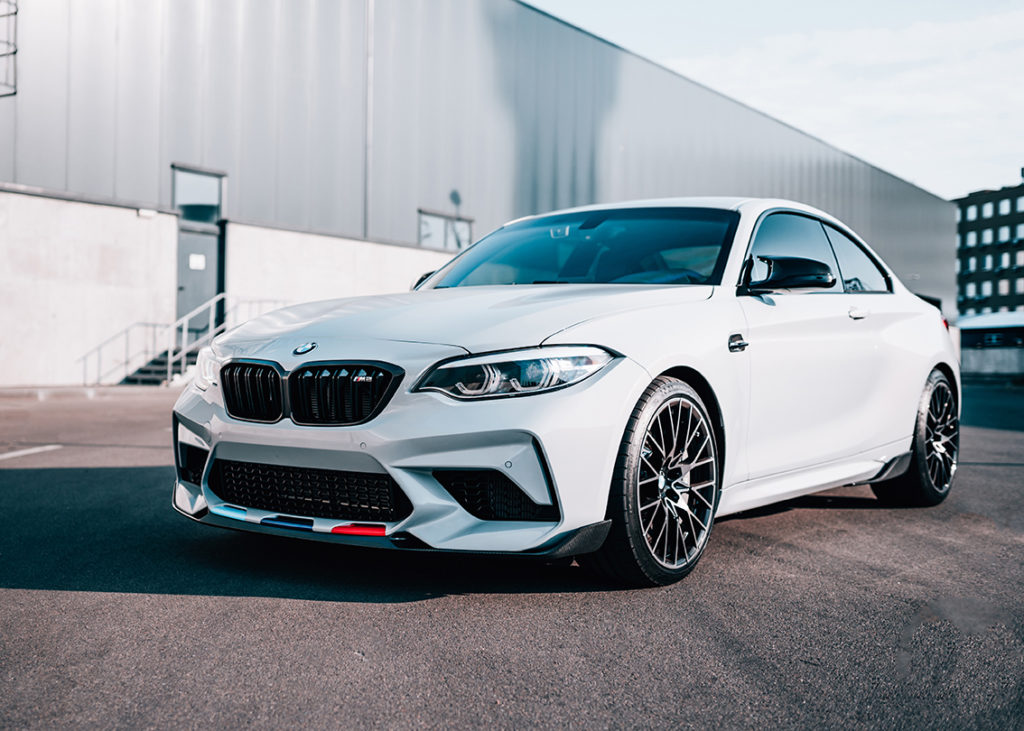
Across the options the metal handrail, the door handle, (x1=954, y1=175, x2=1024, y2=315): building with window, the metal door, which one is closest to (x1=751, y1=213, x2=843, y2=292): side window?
the door handle

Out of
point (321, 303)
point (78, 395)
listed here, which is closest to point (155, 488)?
point (321, 303)

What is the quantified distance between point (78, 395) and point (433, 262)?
34.1 ft

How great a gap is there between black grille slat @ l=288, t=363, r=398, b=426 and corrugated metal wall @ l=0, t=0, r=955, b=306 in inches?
622

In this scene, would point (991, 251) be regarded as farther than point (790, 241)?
Yes

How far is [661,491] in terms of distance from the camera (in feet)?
10.5

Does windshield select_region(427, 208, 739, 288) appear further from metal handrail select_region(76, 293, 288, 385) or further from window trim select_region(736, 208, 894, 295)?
metal handrail select_region(76, 293, 288, 385)

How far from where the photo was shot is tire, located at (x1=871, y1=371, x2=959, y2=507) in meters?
4.91

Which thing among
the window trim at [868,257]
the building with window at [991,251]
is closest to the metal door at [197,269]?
the window trim at [868,257]

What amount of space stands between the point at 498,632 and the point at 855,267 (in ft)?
10.3

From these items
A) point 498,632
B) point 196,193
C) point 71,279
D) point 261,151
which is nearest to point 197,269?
point 196,193

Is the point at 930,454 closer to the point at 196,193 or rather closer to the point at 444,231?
the point at 196,193

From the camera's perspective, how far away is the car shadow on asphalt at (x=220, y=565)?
3.14 m

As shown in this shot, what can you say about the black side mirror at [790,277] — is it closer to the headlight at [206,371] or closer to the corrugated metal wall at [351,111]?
the headlight at [206,371]

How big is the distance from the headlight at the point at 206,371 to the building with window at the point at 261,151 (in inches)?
574
